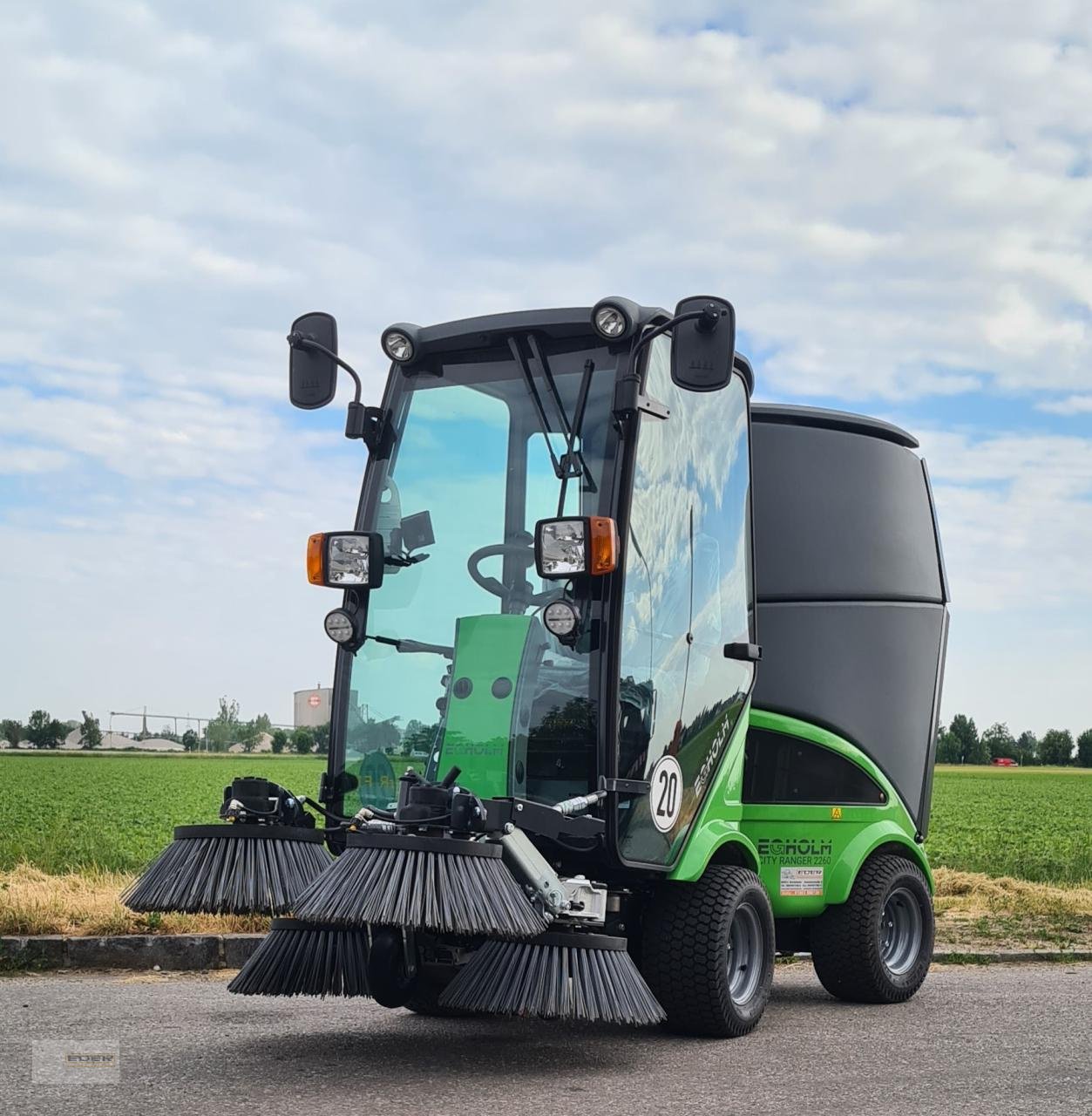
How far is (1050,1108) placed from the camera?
17.1ft

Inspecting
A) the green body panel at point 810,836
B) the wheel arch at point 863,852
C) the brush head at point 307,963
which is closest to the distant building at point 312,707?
the brush head at point 307,963

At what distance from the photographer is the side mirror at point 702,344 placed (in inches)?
242

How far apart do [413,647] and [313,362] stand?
1.32 metres

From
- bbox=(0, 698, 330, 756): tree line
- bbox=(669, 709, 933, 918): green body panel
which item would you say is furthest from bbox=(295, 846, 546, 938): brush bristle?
bbox=(0, 698, 330, 756): tree line

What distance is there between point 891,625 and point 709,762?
2068mm

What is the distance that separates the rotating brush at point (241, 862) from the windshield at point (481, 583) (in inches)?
16.7

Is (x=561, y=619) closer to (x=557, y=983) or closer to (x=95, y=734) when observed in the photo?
(x=557, y=983)

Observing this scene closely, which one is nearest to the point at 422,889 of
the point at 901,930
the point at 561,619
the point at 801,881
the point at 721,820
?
the point at 561,619

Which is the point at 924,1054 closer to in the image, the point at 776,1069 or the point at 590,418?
the point at 776,1069

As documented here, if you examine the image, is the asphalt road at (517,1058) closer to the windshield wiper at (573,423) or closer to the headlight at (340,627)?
the headlight at (340,627)

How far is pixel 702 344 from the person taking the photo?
6184 millimetres

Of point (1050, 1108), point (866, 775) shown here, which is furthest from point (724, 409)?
point (1050, 1108)

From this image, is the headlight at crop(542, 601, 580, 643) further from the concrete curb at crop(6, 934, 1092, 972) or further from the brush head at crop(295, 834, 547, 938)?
the concrete curb at crop(6, 934, 1092, 972)

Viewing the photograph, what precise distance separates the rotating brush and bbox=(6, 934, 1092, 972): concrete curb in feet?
8.32
